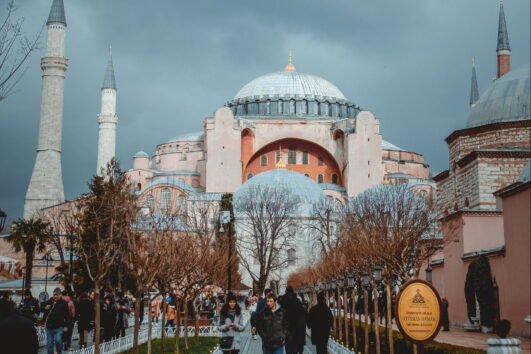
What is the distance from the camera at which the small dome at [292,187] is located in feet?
155

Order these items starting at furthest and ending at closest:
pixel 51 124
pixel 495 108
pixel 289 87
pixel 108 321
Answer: pixel 289 87 < pixel 51 124 < pixel 495 108 < pixel 108 321

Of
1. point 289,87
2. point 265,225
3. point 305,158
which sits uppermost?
point 289,87

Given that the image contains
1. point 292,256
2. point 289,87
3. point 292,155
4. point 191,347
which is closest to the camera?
point 191,347

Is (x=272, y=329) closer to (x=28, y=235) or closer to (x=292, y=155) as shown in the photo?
(x=28, y=235)

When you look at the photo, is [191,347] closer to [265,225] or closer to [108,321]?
[108,321]

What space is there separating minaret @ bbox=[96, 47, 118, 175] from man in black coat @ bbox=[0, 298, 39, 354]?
1927 inches

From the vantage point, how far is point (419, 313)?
6.01 m

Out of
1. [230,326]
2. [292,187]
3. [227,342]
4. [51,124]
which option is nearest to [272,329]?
[230,326]

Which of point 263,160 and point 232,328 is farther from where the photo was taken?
point 263,160

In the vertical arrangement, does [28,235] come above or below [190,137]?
below

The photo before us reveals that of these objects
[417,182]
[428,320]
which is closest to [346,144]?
[417,182]

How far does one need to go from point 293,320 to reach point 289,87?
2133 inches

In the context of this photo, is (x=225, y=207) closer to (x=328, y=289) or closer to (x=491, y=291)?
(x=328, y=289)

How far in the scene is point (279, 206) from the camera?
43.2m
